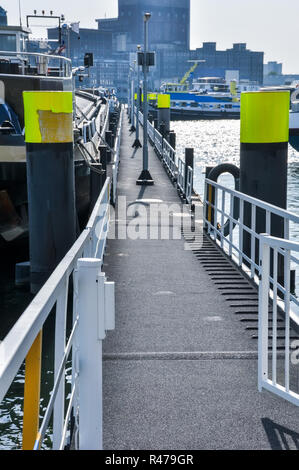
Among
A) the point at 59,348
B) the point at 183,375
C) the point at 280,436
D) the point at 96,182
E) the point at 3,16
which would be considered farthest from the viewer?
the point at 3,16

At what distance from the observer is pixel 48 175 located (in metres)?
8.88

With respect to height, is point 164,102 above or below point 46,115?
above

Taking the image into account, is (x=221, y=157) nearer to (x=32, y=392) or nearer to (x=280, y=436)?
(x=280, y=436)

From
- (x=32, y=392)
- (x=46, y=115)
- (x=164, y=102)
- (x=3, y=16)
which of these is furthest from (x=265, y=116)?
(x=3, y=16)

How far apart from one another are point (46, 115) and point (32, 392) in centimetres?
Result: 671

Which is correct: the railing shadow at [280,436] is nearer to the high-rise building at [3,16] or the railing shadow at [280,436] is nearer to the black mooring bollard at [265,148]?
the black mooring bollard at [265,148]

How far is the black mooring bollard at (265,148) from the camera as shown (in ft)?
25.3

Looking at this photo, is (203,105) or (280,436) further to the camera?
(203,105)

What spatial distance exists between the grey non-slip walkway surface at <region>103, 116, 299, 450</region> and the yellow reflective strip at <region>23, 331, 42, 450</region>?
131cm

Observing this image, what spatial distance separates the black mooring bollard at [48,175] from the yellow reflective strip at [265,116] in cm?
245

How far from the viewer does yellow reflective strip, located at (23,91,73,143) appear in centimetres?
887
